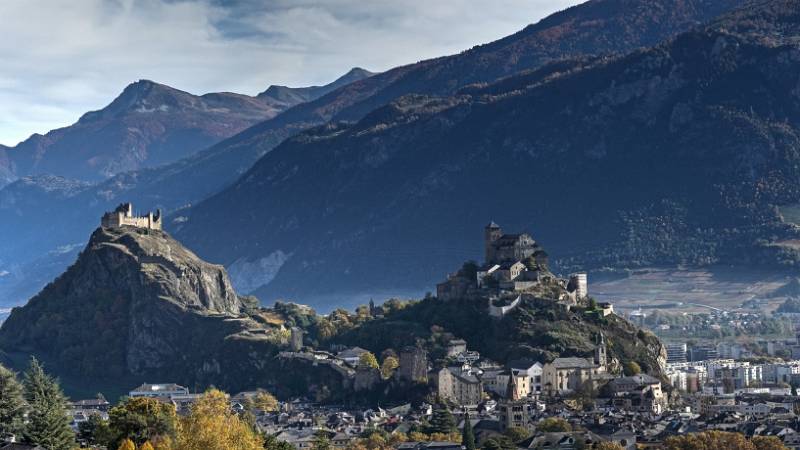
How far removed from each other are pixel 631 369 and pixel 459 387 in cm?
1897

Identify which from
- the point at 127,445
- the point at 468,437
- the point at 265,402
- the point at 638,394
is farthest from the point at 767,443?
the point at 265,402

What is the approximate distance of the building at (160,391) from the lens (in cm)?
17750

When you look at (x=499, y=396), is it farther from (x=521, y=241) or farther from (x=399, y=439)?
(x=521, y=241)

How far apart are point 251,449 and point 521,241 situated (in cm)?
10456

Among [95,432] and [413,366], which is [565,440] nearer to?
[95,432]

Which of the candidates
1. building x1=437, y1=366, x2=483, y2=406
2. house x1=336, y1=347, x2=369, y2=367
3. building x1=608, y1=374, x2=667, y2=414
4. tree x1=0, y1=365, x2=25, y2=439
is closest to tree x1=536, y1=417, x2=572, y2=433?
building x1=608, y1=374, x2=667, y2=414

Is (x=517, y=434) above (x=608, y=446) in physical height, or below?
above

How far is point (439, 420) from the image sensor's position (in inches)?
5576

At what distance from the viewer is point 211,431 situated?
293 ft

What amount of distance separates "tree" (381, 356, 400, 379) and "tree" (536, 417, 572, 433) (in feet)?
112

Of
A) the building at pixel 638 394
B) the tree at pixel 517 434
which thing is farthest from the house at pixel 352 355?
A: the tree at pixel 517 434

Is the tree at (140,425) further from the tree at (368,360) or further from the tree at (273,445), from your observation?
the tree at (368,360)

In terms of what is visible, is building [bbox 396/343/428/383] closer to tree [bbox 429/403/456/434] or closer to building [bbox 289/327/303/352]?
→ tree [bbox 429/403/456/434]

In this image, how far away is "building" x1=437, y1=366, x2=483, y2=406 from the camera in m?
156
